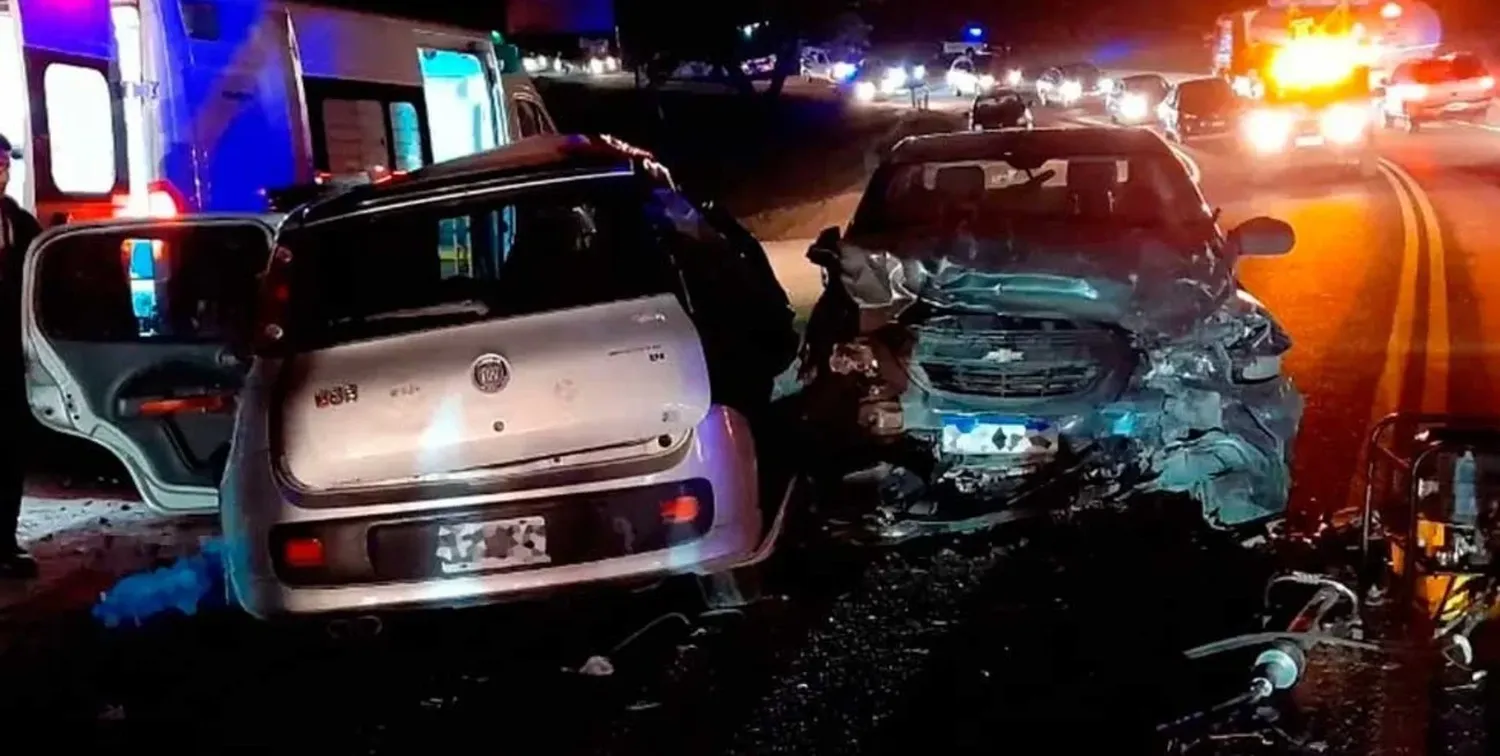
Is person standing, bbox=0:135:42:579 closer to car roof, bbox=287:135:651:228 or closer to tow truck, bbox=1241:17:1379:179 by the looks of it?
car roof, bbox=287:135:651:228

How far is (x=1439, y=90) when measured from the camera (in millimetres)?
33406

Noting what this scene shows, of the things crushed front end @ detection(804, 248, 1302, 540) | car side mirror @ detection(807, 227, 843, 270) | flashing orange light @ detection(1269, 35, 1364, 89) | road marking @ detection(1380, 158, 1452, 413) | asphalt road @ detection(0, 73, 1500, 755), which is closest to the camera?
asphalt road @ detection(0, 73, 1500, 755)

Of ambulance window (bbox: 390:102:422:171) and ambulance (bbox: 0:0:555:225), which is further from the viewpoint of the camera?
ambulance window (bbox: 390:102:422:171)

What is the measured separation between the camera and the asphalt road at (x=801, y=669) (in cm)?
511

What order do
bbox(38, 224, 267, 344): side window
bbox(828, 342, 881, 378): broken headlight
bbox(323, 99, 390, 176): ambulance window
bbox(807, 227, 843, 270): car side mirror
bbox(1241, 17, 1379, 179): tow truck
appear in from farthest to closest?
bbox(1241, 17, 1379, 179): tow truck < bbox(323, 99, 390, 176): ambulance window < bbox(807, 227, 843, 270): car side mirror < bbox(38, 224, 267, 344): side window < bbox(828, 342, 881, 378): broken headlight

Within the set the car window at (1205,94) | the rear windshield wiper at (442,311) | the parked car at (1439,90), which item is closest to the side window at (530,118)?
the rear windshield wiper at (442,311)

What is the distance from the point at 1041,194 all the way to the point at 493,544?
3.76m

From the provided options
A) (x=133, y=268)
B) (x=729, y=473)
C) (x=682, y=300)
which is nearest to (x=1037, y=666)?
(x=729, y=473)

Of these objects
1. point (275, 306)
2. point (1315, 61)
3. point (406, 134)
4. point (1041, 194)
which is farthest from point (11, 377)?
point (1315, 61)

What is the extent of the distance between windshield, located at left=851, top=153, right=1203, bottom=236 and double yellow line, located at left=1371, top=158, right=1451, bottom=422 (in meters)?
1.93

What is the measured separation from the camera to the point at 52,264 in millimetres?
7012

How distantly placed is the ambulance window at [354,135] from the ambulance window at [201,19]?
192 centimetres

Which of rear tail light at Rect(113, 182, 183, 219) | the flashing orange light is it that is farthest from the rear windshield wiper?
the flashing orange light

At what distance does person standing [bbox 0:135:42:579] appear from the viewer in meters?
7.43
